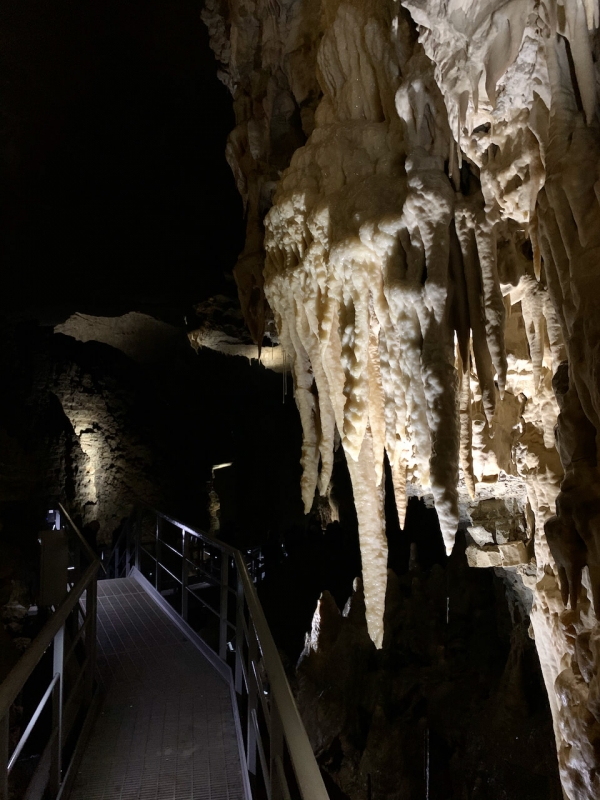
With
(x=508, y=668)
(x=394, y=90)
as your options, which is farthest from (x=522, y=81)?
(x=508, y=668)

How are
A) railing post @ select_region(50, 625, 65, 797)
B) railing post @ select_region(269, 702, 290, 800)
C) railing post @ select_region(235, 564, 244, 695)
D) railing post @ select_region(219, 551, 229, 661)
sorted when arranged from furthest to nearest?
1. railing post @ select_region(219, 551, 229, 661)
2. railing post @ select_region(235, 564, 244, 695)
3. railing post @ select_region(50, 625, 65, 797)
4. railing post @ select_region(269, 702, 290, 800)

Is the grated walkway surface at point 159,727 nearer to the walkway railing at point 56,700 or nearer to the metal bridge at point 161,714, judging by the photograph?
the metal bridge at point 161,714

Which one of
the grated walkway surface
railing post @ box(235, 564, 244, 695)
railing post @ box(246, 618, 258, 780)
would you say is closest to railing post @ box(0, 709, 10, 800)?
the grated walkway surface

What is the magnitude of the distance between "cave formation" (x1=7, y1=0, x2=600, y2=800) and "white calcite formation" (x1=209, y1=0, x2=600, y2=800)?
0.04ft

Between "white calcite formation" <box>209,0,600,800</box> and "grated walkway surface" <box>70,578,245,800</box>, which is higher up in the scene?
"white calcite formation" <box>209,0,600,800</box>

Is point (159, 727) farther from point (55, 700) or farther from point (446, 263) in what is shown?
point (446, 263)

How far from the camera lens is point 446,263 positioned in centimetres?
320

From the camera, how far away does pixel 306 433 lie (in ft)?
14.7

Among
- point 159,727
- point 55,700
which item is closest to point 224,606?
point 159,727

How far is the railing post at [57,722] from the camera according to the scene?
2.06 meters

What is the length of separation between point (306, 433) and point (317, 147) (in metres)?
2.15

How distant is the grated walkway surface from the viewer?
2.27m

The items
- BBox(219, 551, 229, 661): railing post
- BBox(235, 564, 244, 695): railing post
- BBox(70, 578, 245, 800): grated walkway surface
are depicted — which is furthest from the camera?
BBox(219, 551, 229, 661): railing post

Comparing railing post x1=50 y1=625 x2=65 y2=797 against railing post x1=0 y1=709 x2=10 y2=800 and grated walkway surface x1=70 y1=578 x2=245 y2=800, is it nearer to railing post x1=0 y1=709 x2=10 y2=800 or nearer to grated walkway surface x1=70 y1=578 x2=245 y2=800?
grated walkway surface x1=70 y1=578 x2=245 y2=800
